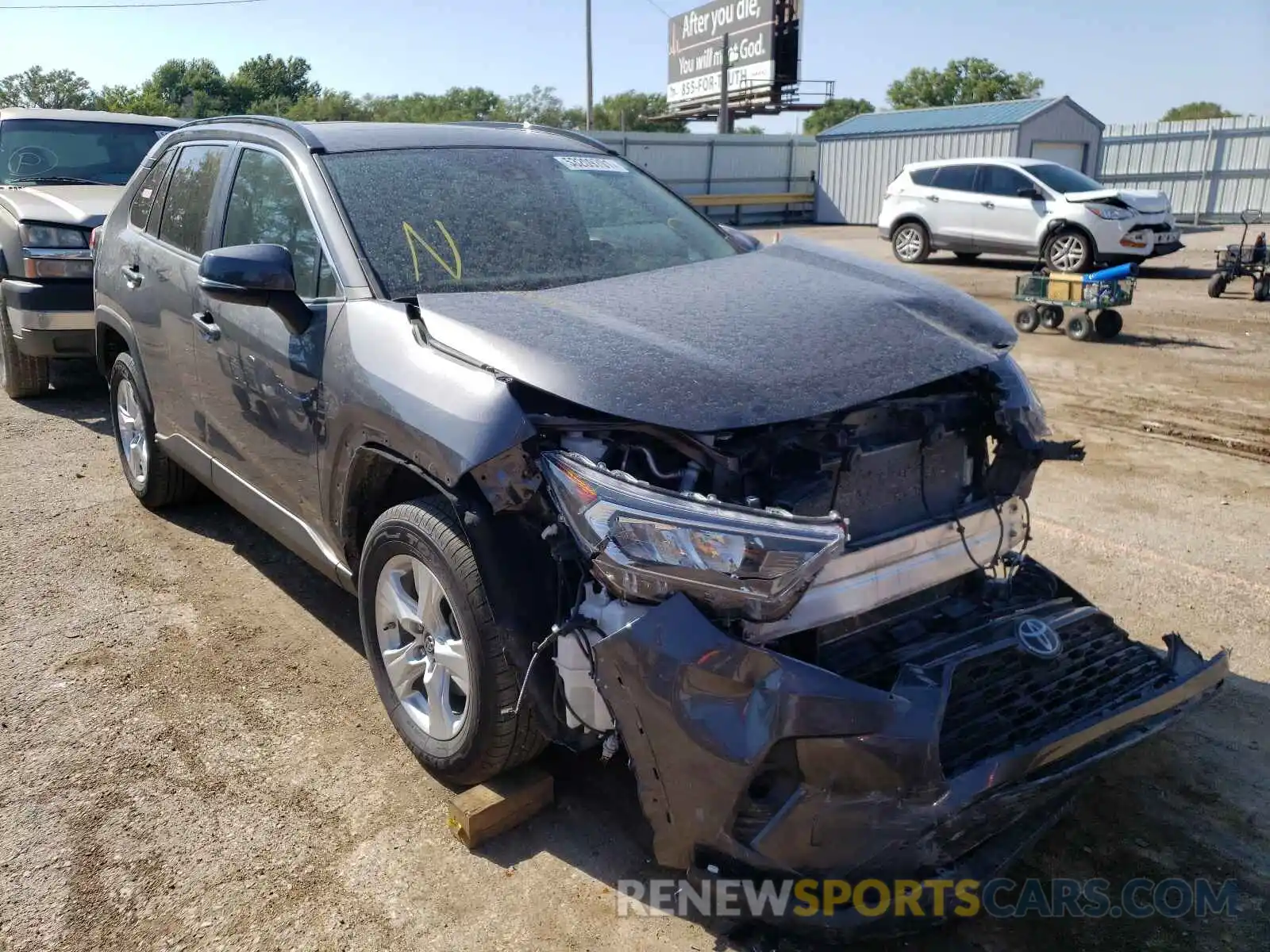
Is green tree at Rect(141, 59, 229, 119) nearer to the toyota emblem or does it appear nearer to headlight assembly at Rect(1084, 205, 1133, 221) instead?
headlight assembly at Rect(1084, 205, 1133, 221)

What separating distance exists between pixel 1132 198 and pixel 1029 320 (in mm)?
6101

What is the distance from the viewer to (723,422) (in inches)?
95.0

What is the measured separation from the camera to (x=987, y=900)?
8.64ft

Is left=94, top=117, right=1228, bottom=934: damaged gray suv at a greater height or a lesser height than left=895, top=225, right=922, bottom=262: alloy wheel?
greater

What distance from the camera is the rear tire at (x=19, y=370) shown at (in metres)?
7.73

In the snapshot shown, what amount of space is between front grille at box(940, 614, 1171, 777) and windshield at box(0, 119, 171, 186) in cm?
860

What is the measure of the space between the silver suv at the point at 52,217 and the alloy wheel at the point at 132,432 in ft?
7.36

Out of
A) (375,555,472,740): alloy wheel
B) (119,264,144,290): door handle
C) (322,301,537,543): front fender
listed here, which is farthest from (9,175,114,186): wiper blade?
(375,555,472,740): alloy wheel

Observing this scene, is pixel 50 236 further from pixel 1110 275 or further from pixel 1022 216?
pixel 1022 216

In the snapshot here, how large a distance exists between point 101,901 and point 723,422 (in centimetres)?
211

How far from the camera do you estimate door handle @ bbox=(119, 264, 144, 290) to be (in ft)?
15.5

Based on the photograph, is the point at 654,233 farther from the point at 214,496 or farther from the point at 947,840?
the point at 214,496

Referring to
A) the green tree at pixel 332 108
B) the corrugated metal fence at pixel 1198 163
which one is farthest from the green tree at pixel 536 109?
the corrugated metal fence at pixel 1198 163

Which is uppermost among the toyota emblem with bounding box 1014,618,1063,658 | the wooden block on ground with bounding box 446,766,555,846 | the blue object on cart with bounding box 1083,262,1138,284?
the blue object on cart with bounding box 1083,262,1138,284
